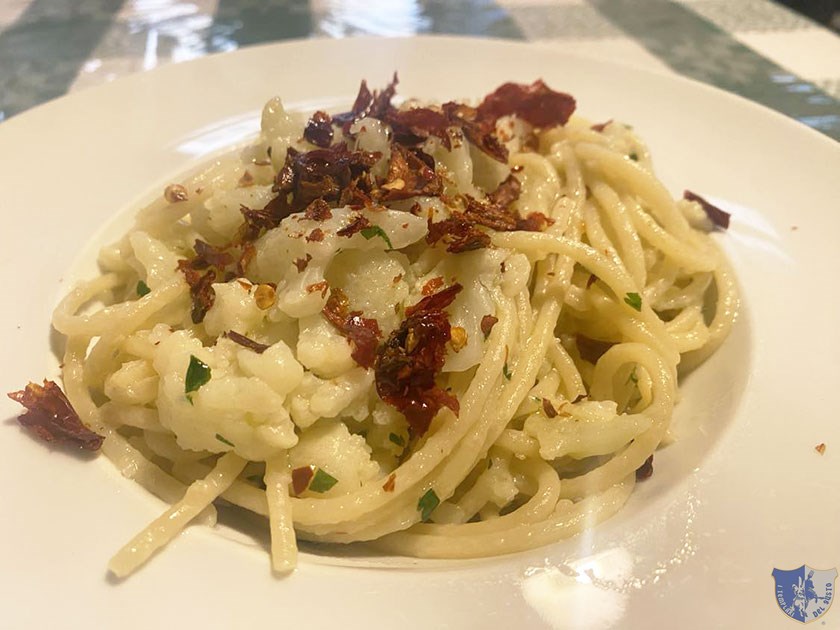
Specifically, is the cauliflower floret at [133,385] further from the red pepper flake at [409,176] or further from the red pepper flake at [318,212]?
the red pepper flake at [409,176]

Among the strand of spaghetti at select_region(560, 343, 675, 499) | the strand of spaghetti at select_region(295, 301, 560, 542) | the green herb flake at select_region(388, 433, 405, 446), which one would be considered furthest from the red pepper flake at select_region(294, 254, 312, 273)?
the strand of spaghetti at select_region(560, 343, 675, 499)

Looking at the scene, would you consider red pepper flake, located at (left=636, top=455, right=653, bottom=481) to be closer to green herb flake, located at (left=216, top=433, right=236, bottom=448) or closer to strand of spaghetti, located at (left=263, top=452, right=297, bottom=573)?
strand of spaghetti, located at (left=263, top=452, right=297, bottom=573)

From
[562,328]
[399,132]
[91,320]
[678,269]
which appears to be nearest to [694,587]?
[562,328]

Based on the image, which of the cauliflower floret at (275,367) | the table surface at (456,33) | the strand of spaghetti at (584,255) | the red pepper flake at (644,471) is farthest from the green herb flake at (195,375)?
the table surface at (456,33)

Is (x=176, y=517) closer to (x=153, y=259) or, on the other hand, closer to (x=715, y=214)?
(x=153, y=259)

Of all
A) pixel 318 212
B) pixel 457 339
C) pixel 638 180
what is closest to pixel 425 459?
pixel 457 339

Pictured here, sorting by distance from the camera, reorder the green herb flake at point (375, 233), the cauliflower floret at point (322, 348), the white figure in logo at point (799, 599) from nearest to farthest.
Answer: the white figure in logo at point (799, 599) → the cauliflower floret at point (322, 348) → the green herb flake at point (375, 233)

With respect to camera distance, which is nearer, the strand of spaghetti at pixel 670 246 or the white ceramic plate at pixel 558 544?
the white ceramic plate at pixel 558 544
